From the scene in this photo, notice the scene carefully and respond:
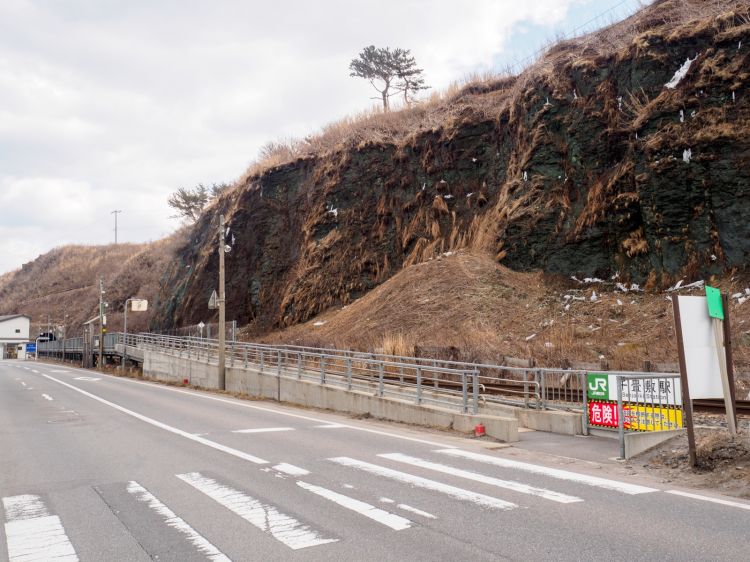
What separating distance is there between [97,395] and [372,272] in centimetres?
1759

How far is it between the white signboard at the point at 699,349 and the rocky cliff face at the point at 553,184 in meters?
15.3

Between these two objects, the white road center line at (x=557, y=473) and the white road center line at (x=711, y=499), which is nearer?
the white road center line at (x=711, y=499)

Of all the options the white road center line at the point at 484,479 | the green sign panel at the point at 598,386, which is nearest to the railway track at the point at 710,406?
the green sign panel at the point at 598,386

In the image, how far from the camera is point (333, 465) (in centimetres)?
910

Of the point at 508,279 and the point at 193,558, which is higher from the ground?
the point at 508,279

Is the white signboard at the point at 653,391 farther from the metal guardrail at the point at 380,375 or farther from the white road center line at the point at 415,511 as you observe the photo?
the white road center line at the point at 415,511

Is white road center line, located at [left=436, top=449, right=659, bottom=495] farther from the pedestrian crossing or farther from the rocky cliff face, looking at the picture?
the rocky cliff face

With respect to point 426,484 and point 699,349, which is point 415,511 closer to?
point 426,484

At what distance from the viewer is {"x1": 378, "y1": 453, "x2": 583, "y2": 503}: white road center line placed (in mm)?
7078

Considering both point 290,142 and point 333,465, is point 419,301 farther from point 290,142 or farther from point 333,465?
point 290,142

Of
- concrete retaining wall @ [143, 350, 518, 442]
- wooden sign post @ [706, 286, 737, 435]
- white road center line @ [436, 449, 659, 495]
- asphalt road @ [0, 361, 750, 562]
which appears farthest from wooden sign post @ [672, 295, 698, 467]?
concrete retaining wall @ [143, 350, 518, 442]

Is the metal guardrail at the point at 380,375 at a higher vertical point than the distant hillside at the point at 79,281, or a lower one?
lower

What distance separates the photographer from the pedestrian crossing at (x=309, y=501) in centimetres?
565

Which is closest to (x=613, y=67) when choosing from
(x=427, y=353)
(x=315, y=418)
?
(x=427, y=353)
